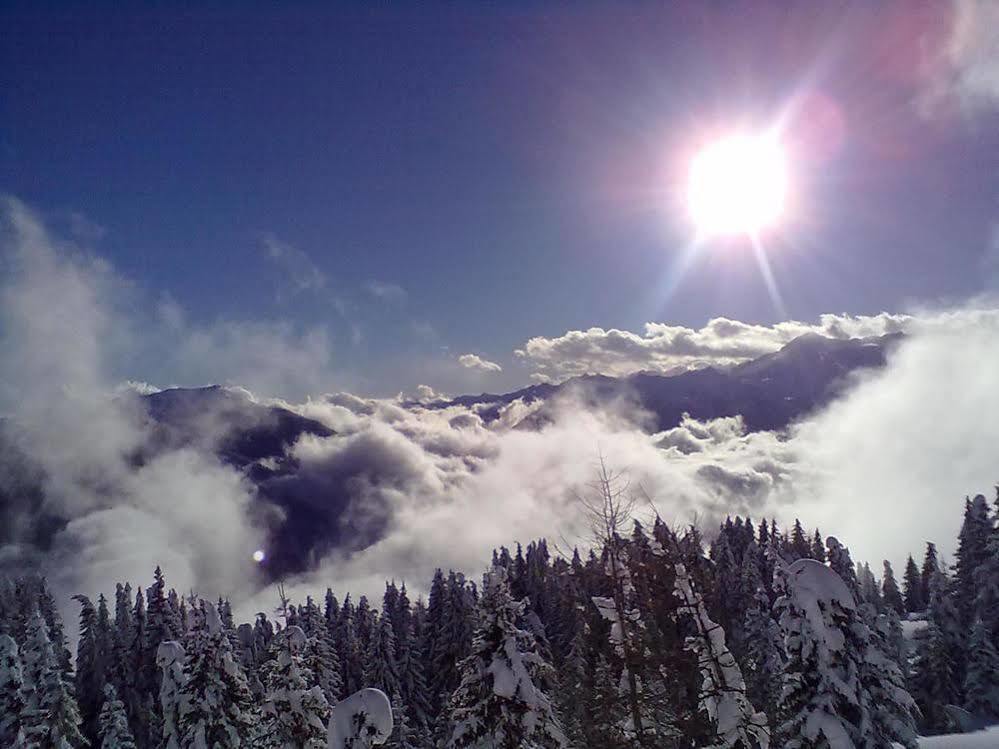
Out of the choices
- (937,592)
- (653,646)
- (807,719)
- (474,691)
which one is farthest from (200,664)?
(937,592)

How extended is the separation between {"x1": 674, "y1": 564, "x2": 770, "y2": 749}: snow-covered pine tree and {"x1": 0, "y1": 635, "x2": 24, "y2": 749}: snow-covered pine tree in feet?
126

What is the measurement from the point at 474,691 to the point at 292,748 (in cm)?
819

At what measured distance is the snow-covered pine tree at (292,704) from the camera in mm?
22953

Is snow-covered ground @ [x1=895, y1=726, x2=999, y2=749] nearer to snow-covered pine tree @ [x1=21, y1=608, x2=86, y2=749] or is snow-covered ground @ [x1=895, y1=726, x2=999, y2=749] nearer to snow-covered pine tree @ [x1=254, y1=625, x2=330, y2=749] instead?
snow-covered pine tree @ [x1=254, y1=625, x2=330, y2=749]

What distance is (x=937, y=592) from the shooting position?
55.0 m

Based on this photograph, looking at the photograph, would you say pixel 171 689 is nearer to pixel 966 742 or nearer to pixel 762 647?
pixel 966 742

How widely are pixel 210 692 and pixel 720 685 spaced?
2095 centimetres

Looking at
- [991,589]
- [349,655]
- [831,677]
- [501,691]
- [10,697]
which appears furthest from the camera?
[349,655]

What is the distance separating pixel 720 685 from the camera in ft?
60.0

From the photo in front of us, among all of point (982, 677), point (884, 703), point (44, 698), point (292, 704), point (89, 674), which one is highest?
point (89, 674)

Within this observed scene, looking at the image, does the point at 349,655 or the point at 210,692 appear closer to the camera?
the point at 210,692

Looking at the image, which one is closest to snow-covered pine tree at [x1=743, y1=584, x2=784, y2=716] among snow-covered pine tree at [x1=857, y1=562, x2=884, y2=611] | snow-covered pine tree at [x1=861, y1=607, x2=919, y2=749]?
snow-covered pine tree at [x1=857, y1=562, x2=884, y2=611]

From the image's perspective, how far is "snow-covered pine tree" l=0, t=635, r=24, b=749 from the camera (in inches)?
1432

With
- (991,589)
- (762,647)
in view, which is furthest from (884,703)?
(762,647)
